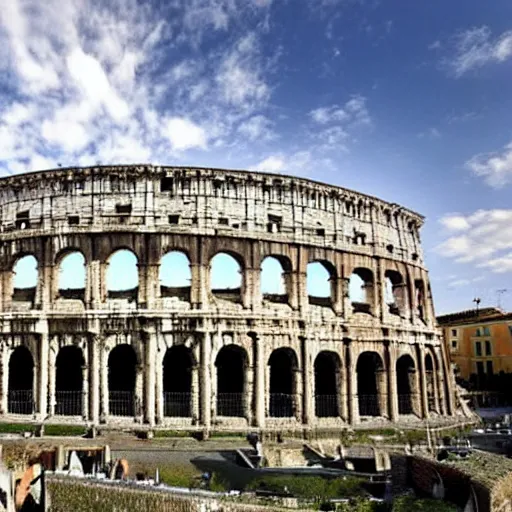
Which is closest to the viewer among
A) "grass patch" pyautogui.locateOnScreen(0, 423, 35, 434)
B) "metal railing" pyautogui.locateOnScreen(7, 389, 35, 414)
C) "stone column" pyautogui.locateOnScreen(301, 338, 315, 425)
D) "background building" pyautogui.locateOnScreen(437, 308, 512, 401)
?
"grass patch" pyautogui.locateOnScreen(0, 423, 35, 434)

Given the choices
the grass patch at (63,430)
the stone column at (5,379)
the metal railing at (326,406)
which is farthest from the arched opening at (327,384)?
the stone column at (5,379)

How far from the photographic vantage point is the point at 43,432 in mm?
20719

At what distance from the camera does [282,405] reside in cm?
2306

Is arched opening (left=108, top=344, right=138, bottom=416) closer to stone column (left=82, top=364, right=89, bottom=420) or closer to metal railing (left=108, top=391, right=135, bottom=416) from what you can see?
metal railing (left=108, top=391, right=135, bottom=416)

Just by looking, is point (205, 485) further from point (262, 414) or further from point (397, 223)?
point (397, 223)

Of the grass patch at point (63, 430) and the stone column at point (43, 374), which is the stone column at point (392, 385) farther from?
the stone column at point (43, 374)

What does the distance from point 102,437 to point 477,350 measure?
91.9 feet

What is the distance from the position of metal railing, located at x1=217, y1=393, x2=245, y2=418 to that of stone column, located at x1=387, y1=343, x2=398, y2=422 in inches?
238

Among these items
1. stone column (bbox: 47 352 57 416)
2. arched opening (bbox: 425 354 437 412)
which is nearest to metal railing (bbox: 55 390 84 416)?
stone column (bbox: 47 352 57 416)

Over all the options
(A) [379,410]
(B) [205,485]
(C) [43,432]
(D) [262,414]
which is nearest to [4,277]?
(C) [43,432]

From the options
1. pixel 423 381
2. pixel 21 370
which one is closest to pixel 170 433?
pixel 21 370

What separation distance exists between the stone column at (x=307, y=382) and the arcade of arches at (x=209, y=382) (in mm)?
35

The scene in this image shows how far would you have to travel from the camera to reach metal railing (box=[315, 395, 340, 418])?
78.1ft

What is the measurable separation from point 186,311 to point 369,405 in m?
8.21
